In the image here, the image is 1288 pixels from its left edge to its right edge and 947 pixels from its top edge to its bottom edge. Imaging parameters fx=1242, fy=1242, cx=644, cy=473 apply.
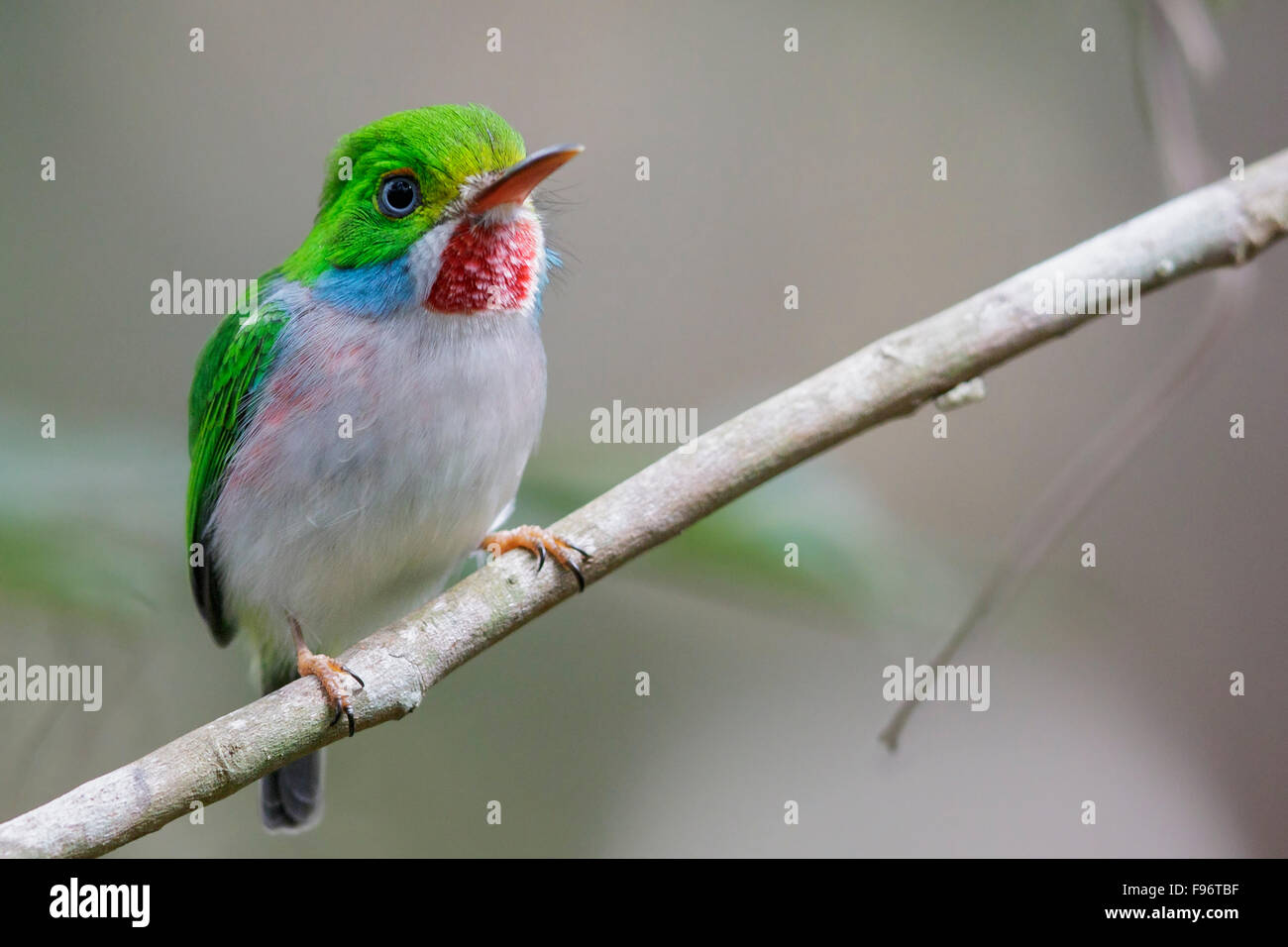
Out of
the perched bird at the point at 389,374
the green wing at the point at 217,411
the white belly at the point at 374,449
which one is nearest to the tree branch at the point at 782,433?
the perched bird at the point at 389,374

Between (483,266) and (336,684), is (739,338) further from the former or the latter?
(336,684)

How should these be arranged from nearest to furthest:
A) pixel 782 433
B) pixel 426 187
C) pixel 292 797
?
1. pixel 782 433
2. pixel 426 187
3. pixel 292 797

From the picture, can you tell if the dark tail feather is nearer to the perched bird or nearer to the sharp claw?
the perched bird

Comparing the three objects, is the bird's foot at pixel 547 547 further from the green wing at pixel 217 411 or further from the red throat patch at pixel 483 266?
the green wing at pixel 217 411

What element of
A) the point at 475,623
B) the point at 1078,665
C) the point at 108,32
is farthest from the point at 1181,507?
the point at 108,32

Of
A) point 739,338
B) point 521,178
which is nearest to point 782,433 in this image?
point 521,178

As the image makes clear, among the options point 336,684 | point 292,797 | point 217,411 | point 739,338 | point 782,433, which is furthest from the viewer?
point 739,338
